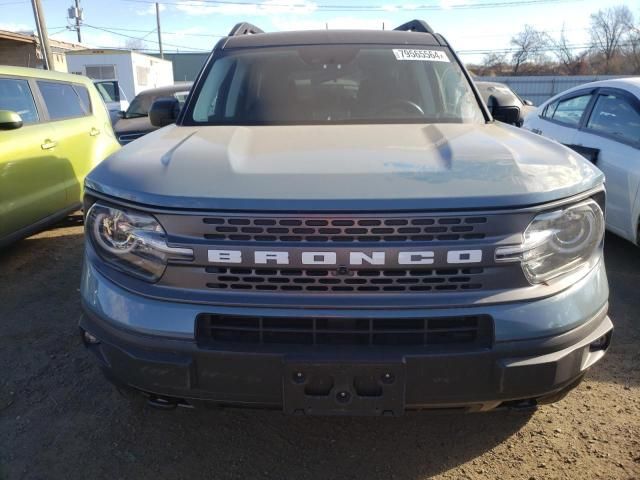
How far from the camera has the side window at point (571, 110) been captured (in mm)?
5582

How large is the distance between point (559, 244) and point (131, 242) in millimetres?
1570

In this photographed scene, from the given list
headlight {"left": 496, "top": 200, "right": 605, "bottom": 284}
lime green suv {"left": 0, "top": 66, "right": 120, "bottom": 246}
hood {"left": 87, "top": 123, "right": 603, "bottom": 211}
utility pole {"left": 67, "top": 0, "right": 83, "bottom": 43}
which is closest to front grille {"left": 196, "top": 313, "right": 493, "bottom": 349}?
headlight {"left": 496, "top": 200, "right": 605, "bottom": 284}

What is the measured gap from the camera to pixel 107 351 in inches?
78.8

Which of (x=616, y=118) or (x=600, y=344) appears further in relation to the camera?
(x=616, y=118)

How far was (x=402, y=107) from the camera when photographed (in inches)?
127

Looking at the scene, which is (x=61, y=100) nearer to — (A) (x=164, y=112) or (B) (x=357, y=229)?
(A) (x=164, y=112)

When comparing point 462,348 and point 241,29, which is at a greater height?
point 241,29

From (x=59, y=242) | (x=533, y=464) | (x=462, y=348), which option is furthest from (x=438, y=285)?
(x=59, y=242)

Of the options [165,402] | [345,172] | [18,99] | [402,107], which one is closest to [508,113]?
[402,107]

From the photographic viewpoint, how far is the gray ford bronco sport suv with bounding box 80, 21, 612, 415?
1.84m

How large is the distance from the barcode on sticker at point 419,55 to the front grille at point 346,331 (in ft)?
6.94

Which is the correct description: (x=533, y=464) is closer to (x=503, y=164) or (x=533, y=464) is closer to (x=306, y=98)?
(x=503, y=164)

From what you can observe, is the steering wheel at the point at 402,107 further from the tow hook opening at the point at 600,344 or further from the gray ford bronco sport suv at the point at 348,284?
the tow hook opening at the point at 600,344

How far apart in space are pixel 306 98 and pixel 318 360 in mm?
1926
